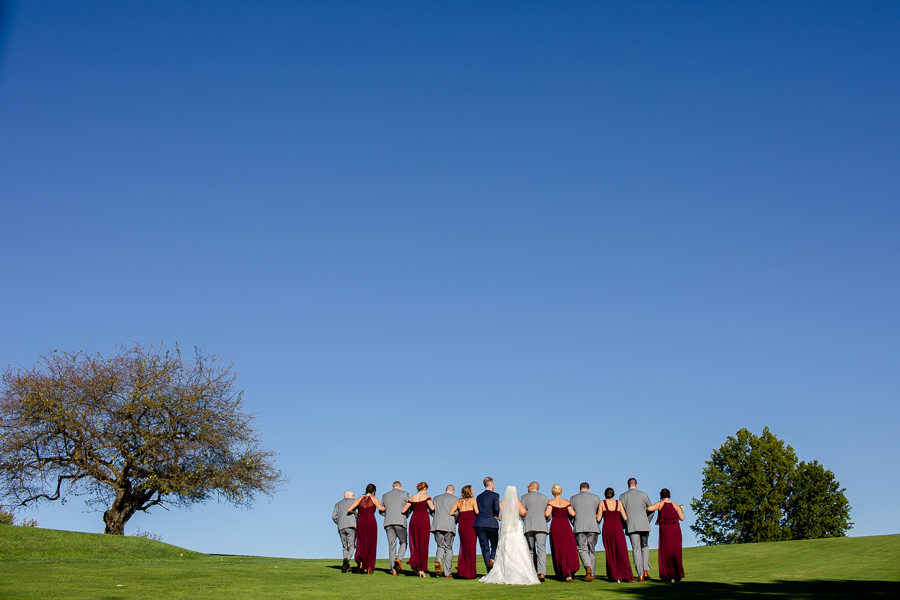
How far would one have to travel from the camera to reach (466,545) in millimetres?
20828

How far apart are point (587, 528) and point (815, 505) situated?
48274 mm

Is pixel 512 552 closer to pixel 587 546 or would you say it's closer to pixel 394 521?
pixel 587 546

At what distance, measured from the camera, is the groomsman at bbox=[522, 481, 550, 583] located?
20.7m

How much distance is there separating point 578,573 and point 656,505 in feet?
12.2

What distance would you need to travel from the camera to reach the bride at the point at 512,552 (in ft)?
62.3

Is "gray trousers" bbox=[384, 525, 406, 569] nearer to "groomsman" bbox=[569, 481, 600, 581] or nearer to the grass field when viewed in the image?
the grass field

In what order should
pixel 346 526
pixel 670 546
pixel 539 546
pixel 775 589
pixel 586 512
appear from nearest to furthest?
pixel 775 589 < pixel 670 546 < pixel 539 546 < pixel 586 512 < pixel 346 526

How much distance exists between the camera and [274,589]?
1645 cm

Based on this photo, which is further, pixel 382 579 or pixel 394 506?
pixel 394 506

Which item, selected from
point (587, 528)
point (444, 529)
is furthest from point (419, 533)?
point (587, 528)

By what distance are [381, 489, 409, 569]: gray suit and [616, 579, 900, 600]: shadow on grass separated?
6.01m

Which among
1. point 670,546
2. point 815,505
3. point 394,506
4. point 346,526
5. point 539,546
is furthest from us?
point 815,505

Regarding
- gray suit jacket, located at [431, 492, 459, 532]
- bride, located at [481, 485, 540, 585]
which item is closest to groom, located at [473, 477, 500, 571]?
bride, located at [481, 485, 540, 585]

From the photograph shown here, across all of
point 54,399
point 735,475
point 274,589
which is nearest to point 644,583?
point 274,589
